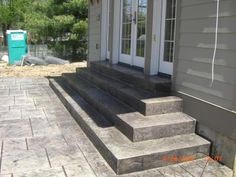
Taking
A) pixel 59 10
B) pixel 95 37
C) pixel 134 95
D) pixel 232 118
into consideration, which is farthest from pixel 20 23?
pixel 232 118

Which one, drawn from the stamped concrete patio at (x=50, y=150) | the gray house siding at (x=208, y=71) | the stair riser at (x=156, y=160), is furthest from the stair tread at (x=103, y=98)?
the stair riser at (x=156, y=160)

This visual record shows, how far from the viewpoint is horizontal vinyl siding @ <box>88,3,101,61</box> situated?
8.20m

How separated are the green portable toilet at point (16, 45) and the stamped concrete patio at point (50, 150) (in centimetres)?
757

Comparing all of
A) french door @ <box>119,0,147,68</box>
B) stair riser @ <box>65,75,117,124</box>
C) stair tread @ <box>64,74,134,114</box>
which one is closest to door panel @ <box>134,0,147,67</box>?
french door @ <box>119,0,147,68</box>

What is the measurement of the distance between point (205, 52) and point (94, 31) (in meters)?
5.10

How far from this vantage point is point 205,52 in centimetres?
Answer: 383

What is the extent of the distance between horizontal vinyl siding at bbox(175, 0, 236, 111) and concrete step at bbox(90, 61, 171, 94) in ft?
0.73

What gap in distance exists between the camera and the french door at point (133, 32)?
6027 mm

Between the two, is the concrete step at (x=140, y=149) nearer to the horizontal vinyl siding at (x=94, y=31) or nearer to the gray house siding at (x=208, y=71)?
the gray house siding at (x=208, y=71)

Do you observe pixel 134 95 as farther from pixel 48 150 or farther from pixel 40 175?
pixel 40 175

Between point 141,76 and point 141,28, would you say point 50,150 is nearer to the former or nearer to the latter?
point 141,76

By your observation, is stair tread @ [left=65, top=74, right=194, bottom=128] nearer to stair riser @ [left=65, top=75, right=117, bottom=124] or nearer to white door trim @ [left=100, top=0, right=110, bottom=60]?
stair riser @ [left=65, top=75, right=117, bottom=124]

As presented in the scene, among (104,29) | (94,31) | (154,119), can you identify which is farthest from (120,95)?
(94,31)

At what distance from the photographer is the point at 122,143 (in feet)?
12.3
